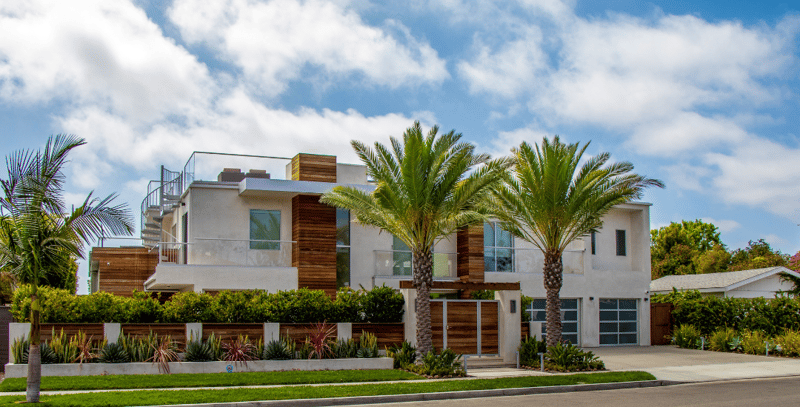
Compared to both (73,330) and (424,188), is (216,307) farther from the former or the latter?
(424,188)

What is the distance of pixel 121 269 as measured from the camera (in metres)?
27.4

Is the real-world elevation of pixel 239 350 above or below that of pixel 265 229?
below

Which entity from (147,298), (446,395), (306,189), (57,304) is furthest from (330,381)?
(306,189)

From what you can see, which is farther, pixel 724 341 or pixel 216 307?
pixel 724 341

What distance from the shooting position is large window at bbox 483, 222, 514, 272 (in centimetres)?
2811

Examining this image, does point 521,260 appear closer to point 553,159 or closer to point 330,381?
point 553,159

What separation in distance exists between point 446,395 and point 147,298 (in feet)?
28.2

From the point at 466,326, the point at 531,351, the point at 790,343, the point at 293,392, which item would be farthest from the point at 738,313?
the point at 293,392

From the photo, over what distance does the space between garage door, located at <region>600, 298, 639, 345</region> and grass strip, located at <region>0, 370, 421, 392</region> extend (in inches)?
570

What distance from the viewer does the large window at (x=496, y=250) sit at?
28.1 meters

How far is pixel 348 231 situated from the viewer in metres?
27.0

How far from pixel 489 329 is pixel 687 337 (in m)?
11.6

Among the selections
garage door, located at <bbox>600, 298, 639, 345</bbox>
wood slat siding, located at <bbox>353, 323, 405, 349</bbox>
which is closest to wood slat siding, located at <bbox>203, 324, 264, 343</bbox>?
wood slat siding, located at <bbox>353, 323, 405, 349</bbox>

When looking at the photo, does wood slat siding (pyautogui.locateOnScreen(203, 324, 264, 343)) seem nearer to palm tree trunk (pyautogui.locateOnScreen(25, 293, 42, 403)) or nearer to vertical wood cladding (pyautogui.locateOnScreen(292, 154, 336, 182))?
palm tree trunk (pyautogui.locateOnScreen(25, 293, 42, 403))
